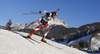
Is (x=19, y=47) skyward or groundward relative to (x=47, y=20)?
groundward

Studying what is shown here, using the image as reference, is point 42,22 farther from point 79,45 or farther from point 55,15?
point 79,45

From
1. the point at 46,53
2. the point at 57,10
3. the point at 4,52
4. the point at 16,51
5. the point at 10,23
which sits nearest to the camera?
the point at 4,52

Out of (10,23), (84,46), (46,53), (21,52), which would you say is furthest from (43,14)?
(84,46)

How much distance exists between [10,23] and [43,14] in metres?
78.0

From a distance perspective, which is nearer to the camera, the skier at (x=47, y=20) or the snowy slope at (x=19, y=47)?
the snowy slope at (x=19, y=47)

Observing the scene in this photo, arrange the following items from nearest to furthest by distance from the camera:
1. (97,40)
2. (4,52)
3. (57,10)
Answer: (4,52) → (57,10) → (97,40)

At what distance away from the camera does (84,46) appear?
152000 millimetres

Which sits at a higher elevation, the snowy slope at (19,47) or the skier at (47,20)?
the skier at (47,20)

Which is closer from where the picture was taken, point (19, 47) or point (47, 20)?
point (19, 47)

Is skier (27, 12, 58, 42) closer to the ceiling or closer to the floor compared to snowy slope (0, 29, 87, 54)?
closer to the ceiling

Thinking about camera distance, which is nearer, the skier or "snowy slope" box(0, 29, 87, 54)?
"snowy slope" box(0, 29, 87, 54)

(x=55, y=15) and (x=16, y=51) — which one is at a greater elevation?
(x=55, y=15)

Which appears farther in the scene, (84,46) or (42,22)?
(84,46)

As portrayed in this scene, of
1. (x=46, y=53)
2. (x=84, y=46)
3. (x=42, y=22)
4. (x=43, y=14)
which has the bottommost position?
(x=84, y=46)
